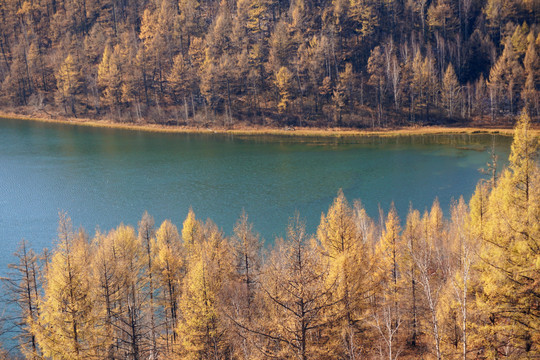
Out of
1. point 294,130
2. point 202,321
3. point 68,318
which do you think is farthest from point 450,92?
point 68,318

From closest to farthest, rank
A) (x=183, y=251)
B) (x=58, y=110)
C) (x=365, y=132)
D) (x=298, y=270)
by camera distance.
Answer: (x=298, y=270)
(x=183, y=251)
(x=365, y=132)
(x=58, y=110)

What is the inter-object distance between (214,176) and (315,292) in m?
46.1

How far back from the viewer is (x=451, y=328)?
22266 millimetres

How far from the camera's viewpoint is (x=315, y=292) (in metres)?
15.6

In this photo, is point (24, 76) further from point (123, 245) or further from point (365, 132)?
point (123, 245)

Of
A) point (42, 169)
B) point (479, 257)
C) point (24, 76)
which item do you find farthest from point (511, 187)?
point (24, 76)

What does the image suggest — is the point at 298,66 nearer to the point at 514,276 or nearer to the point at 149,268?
the point at 149,268

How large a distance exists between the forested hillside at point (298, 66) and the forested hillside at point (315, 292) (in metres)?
56.0

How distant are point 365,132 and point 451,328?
65148 millimetres

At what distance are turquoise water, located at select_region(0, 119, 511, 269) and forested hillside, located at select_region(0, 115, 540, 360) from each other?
11876 mm

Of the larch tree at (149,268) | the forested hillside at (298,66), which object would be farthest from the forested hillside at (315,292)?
the forested hillside at (298,66)

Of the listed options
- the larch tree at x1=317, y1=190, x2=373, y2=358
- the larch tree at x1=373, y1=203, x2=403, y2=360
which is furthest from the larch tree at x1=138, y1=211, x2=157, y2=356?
the larch tree at x1=373, y1=203, x2=403, y2=360

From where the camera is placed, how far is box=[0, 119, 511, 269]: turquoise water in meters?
47.5

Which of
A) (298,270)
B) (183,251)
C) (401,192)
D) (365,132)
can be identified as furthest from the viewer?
(365,132)
